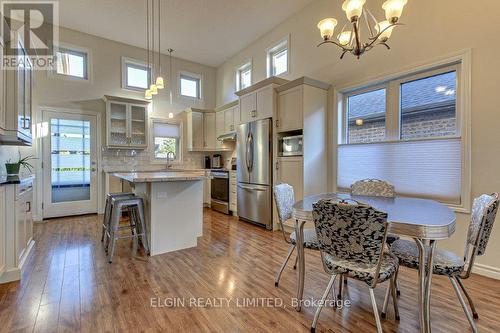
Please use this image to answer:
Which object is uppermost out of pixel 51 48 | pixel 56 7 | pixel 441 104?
pixel 56 7

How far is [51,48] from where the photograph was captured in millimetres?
4816

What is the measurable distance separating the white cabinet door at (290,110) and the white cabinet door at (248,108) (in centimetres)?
56

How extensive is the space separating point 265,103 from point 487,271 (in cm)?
352

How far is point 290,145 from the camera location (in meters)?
4.03

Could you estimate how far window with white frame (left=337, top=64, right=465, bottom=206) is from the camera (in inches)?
107

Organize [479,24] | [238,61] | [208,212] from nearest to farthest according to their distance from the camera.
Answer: [479,24]
[208,212]
[238,61]

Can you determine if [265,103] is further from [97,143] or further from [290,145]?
[97,143]

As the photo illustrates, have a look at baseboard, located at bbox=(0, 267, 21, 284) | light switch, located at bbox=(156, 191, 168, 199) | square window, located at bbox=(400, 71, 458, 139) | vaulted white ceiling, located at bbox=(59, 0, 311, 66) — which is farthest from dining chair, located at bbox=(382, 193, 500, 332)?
vaulted white ceiling, located at bbox=(59, 0, 311, 66)

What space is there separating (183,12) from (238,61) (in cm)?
191

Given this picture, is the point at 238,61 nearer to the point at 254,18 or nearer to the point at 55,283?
the point at 254,18

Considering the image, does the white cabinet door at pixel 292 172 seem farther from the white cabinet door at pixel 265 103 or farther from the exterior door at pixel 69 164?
the exterior door at pixel 69 164

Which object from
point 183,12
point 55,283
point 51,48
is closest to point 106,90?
point 51,48

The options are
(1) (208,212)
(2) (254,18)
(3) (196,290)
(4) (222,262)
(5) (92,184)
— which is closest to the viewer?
(3) (196,290)

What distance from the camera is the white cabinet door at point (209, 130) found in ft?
20.4
